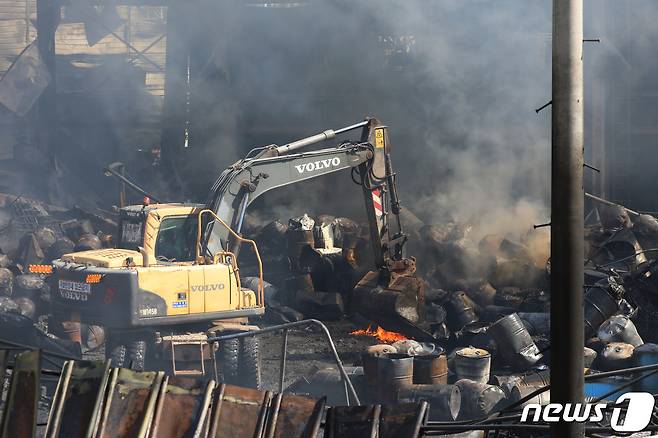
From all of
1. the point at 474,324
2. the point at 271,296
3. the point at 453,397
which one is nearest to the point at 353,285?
the point at 271,296

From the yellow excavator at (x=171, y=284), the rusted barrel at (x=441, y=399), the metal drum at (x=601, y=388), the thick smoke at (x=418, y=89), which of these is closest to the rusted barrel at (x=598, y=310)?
the metal drum at (x=601, y=388)

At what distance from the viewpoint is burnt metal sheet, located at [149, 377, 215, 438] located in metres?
5.14

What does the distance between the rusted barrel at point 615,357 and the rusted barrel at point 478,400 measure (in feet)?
6.60

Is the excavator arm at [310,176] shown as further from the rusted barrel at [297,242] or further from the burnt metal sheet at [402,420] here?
the burnt metal sheet at [402,420]

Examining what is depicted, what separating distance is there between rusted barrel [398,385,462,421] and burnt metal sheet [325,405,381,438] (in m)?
4.92

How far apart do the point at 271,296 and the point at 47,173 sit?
9.51 m

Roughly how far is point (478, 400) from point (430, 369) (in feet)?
2.54

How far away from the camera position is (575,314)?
494 centimetres

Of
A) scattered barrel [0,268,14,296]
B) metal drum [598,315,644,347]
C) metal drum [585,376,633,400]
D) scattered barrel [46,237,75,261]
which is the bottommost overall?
metal drum [585,376,633,400]

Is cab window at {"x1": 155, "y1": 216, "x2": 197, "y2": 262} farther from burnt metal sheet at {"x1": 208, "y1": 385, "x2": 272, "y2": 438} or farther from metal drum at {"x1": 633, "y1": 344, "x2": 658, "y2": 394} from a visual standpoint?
burnt metal sheet at {"x1": 208, "y1": 385, "x2": 272, "y2": 438}

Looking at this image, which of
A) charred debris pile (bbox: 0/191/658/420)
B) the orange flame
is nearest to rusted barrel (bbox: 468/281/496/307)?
charred debris pile (bbox: 0/191/658/420)

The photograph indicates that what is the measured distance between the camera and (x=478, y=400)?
9938 millimetres

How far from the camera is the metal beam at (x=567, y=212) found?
479cm

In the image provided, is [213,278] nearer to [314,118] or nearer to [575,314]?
[575,314]
